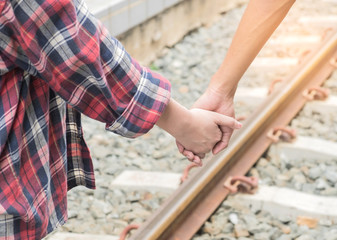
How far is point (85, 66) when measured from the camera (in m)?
1.42

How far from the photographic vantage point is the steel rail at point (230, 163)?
2.59m

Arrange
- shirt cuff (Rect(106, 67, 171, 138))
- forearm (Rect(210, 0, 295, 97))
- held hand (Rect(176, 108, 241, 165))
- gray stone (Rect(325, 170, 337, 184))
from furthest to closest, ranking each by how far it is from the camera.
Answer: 1. gray stone (Rect(325, 170, 337, 184))
2. forearm (Rect(210, 0, 295, 97))
3. held hand (Rect(176, 108, 241, 165))
4. shirt cuff (Rect(106, 67, 171, 138))

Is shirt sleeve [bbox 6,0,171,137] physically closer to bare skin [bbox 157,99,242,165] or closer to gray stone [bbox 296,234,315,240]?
bare skin [bbox 157,99,242,165]

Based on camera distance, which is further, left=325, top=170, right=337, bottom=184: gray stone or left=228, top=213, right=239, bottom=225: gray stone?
left=325, top=170, right=337, bottom=184: gray stone

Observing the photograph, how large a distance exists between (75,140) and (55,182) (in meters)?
0.15

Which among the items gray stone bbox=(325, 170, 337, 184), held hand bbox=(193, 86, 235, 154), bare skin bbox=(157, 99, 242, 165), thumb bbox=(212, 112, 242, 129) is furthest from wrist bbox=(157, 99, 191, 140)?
gray stone bbox=(325, 170, 337, 184)

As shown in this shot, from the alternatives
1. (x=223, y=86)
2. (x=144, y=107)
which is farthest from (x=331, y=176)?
(x=144, y=107)

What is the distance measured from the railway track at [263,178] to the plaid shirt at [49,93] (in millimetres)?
982

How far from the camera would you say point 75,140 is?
176 centimetres

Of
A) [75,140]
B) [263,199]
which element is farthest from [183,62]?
[75,140]

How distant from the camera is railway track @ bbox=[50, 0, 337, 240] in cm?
270

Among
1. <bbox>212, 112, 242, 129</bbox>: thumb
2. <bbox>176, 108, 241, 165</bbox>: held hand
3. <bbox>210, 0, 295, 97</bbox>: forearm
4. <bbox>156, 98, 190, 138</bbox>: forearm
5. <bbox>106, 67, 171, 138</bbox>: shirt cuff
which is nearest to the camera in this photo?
<bbox>106, 67, 171, 138</bbox>: shirt cuff

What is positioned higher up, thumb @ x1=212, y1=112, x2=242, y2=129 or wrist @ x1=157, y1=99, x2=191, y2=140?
wrist @ x1=157, y1=99, x2=191, y2=140

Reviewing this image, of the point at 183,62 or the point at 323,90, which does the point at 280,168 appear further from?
the point at 183,62
